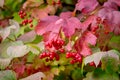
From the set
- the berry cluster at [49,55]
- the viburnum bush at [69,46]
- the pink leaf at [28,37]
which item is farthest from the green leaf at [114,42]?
the pink leaf at [28,37]

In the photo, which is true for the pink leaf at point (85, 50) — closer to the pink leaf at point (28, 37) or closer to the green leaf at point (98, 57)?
the green leaf at point (98, 57)

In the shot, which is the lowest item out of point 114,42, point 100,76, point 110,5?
point 100,76

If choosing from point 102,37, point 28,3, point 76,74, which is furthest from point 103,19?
point 28,3

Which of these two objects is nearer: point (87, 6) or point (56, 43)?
point (56, 43)

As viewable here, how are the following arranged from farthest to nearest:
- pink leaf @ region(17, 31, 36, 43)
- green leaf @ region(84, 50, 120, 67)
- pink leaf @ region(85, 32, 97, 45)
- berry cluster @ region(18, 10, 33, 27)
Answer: berry cluster @ region(18, 10, 33, 27)
pink leaf @ region(17, 31, 36, 43)
pink leaf @ region(85, 32, 97, 45)
green leaf @ region(84, 50, 120, 67)

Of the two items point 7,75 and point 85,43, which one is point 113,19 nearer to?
point 85,43

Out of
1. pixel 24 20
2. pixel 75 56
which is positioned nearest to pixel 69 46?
pixel 75 56

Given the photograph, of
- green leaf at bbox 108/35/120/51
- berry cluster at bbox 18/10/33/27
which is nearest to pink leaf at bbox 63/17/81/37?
green leaf at bbox 108/35/120/51

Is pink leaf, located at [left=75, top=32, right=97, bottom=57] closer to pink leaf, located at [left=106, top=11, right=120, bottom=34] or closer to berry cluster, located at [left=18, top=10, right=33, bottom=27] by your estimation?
pink leaf, located at [left=106, top=11, right=120, bottom=34]

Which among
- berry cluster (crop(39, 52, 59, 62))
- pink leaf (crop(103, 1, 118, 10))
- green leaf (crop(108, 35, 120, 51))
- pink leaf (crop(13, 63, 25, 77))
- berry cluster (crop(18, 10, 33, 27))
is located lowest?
pink leaf (crop(13, 63, 25, 77))
